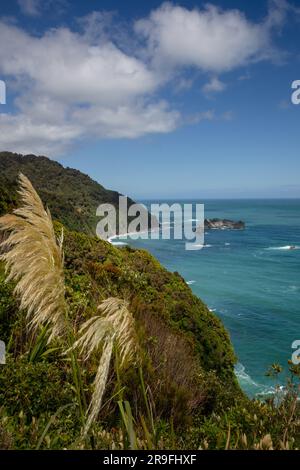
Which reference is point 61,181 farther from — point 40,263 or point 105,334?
point 105,334

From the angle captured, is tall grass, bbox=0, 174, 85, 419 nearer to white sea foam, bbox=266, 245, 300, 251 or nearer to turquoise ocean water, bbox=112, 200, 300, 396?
turquoise ocean water, bbox=112, 200, 300, 396

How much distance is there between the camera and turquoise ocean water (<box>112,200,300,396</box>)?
2075 cm

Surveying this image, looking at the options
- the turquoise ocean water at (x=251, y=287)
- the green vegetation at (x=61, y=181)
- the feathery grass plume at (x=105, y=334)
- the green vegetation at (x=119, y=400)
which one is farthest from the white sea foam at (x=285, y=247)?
the feathery grass plume at (x=105, y=334)

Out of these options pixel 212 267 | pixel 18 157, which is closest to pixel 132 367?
pixel 212 267

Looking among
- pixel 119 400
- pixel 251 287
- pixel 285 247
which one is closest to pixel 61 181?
pixel 285 247

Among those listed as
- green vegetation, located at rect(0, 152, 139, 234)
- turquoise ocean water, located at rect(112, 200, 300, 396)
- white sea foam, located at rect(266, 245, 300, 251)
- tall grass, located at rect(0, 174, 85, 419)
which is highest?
green vegetation, located at rect(0, 152, 139, 234)

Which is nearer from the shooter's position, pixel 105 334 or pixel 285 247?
pixel 105 334

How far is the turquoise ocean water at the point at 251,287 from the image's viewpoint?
20.8 metres

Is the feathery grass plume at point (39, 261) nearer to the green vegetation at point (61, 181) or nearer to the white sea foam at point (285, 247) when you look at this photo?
the white sea foam at point (285, 247)

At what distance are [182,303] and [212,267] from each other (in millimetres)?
35486

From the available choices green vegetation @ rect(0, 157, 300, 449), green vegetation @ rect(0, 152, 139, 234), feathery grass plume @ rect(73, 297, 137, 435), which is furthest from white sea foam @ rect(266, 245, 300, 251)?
feathery grass plume @ rect(73, 297, 137, 435)

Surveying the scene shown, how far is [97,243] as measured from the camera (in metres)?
13.3

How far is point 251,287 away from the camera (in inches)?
1412

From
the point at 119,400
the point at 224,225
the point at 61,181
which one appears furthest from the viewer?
the point at 224,225
